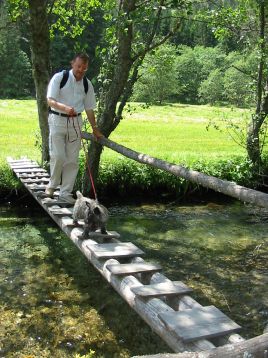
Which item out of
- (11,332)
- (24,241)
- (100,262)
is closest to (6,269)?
(24,241)

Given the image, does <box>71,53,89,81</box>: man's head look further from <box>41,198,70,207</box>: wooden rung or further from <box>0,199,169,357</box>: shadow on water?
<box>0,199,169,357</box>: shadow on water

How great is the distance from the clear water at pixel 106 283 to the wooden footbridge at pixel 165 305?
0.92 m

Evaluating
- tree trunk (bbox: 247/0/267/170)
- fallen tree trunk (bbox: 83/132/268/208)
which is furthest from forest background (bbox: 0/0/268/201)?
fallen tree trunk (bbox: 83/132/268/208)

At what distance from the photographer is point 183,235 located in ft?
35.5

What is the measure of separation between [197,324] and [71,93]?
5.31m

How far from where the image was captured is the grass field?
16250 mm

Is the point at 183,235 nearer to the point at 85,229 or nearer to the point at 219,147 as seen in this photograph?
the point at 85,229

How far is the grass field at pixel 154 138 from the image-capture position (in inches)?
640

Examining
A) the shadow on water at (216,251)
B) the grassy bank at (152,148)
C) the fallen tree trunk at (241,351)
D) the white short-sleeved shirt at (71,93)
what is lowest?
the shadow on water at (216,251)

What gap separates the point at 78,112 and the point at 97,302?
11.3 ft

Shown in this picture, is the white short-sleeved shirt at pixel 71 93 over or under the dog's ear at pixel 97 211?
over

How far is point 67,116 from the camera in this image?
333 inches

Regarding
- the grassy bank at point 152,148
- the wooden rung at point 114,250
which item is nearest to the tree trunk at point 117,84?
the grassy bank at point 152,148

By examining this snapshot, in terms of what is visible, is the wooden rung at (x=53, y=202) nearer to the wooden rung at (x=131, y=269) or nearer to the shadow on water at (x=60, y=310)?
the shadow on water at (x=60, y=310)
